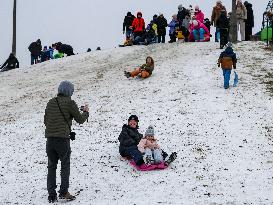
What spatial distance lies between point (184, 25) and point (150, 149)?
1850 cm

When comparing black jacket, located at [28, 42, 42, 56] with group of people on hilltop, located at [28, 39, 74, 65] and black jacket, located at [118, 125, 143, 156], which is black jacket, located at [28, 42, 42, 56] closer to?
group of people on hilltop, located at [28, 39, 74, 65]

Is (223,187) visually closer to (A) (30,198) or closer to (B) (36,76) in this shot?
(A) (30,198)

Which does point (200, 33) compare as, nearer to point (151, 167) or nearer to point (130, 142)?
point (130, 142)

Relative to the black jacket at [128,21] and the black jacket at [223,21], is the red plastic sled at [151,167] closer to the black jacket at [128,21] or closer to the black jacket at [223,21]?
the black jacket at [223,21]

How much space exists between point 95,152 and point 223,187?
385 centimetres

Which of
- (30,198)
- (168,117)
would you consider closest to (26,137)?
(168,117)

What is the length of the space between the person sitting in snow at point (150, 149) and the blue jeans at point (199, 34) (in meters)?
17.3

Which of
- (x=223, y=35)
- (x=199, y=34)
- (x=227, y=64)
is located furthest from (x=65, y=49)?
(x=227, y=64)

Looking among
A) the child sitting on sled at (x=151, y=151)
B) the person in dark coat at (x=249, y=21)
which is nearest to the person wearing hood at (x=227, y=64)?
the child sitting on sled at (x=151, y=151)

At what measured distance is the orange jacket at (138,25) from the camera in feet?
97.1

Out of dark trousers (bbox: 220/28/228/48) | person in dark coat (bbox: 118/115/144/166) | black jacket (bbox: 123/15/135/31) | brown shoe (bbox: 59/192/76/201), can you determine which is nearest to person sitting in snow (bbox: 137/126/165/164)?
person in dark coat (bbox: 118/115/144/166)

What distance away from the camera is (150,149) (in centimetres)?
1129

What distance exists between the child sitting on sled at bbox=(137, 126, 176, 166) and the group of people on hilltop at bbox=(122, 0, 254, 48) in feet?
48.9

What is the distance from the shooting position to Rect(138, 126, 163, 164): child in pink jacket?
10945mm
